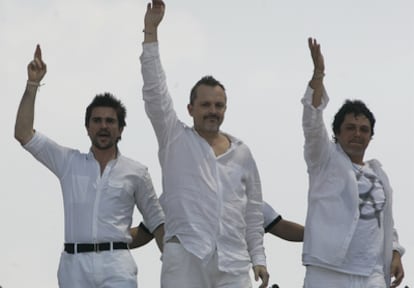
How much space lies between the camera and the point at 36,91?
9.82 meters

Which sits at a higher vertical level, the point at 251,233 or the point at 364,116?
the point at 364,116

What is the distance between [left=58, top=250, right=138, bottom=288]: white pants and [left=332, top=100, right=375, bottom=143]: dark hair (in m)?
2.50

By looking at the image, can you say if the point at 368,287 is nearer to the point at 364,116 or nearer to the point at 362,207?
the point at 362,207

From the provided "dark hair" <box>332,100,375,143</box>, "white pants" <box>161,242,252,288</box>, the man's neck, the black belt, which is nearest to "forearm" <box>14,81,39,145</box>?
the black belt

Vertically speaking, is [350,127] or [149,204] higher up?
[350,127]

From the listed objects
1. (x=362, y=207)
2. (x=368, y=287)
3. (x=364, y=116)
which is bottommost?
(x=368, y=287)

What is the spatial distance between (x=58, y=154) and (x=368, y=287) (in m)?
3.22

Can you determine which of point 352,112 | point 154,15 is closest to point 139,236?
point 154,15

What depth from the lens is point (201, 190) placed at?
9.21 meters

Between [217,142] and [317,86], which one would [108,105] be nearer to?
[217,142]

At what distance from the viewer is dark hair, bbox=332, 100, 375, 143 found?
10.0m

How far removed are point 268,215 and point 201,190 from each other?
199 centimetres

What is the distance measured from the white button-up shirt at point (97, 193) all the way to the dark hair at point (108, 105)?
35cm

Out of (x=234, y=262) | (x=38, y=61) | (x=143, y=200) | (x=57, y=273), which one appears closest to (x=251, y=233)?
(x=234, y=262)
